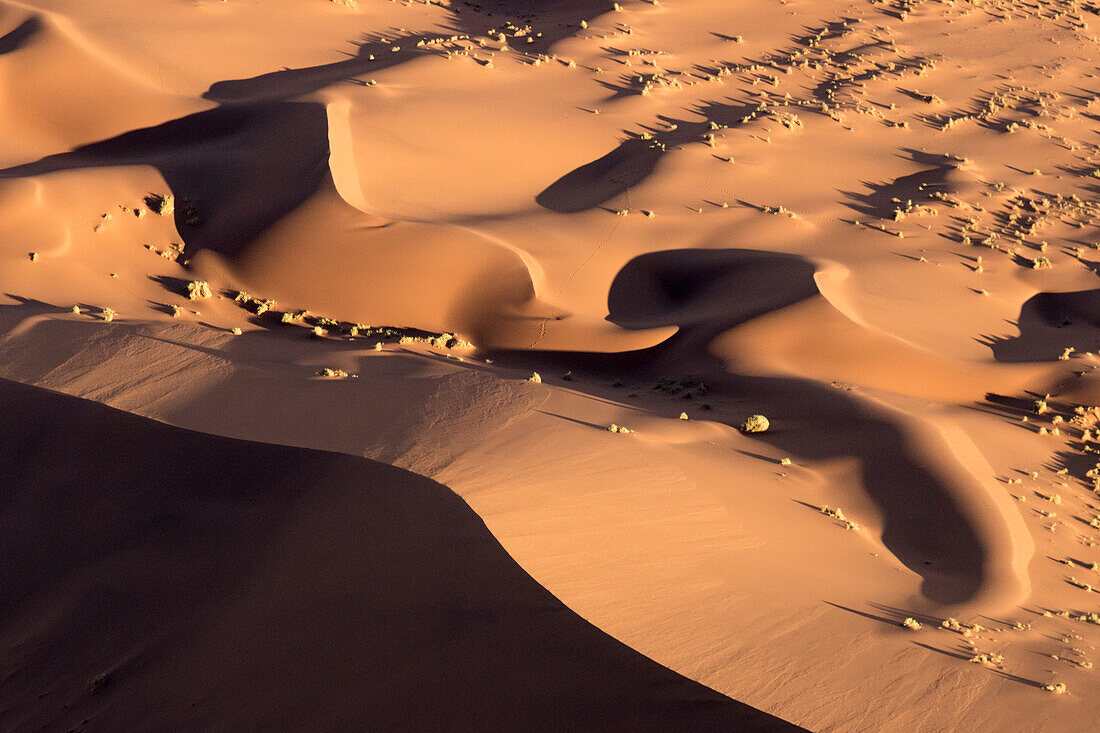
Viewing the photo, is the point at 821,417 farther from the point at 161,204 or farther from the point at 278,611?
the point at 161,204

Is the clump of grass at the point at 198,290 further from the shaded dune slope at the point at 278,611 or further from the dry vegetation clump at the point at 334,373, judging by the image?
the shaded dune slope at the point at 278,611

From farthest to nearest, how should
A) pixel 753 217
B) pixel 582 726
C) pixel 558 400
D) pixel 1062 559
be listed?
pixel 753 217 → pixel 558 400 → pixel 1062 559 → pixel 582 726

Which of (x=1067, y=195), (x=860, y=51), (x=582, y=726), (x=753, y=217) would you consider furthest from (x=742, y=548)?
(x=860, y=51)

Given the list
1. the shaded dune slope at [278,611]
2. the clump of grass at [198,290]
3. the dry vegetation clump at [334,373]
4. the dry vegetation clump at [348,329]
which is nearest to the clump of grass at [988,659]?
the shaded dune slope at [278,611]

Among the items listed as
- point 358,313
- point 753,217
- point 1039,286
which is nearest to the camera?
point 358,313

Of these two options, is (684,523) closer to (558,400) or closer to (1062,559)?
(558,400)

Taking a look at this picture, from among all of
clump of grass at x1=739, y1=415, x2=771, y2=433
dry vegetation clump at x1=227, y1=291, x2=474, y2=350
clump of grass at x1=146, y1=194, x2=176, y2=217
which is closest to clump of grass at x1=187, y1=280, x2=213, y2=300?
dry vegetation clump at x1=227, y1=291, x2=474, y2=350

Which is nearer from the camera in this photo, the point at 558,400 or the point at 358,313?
the point at 558,400

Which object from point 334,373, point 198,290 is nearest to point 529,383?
point 334,373
